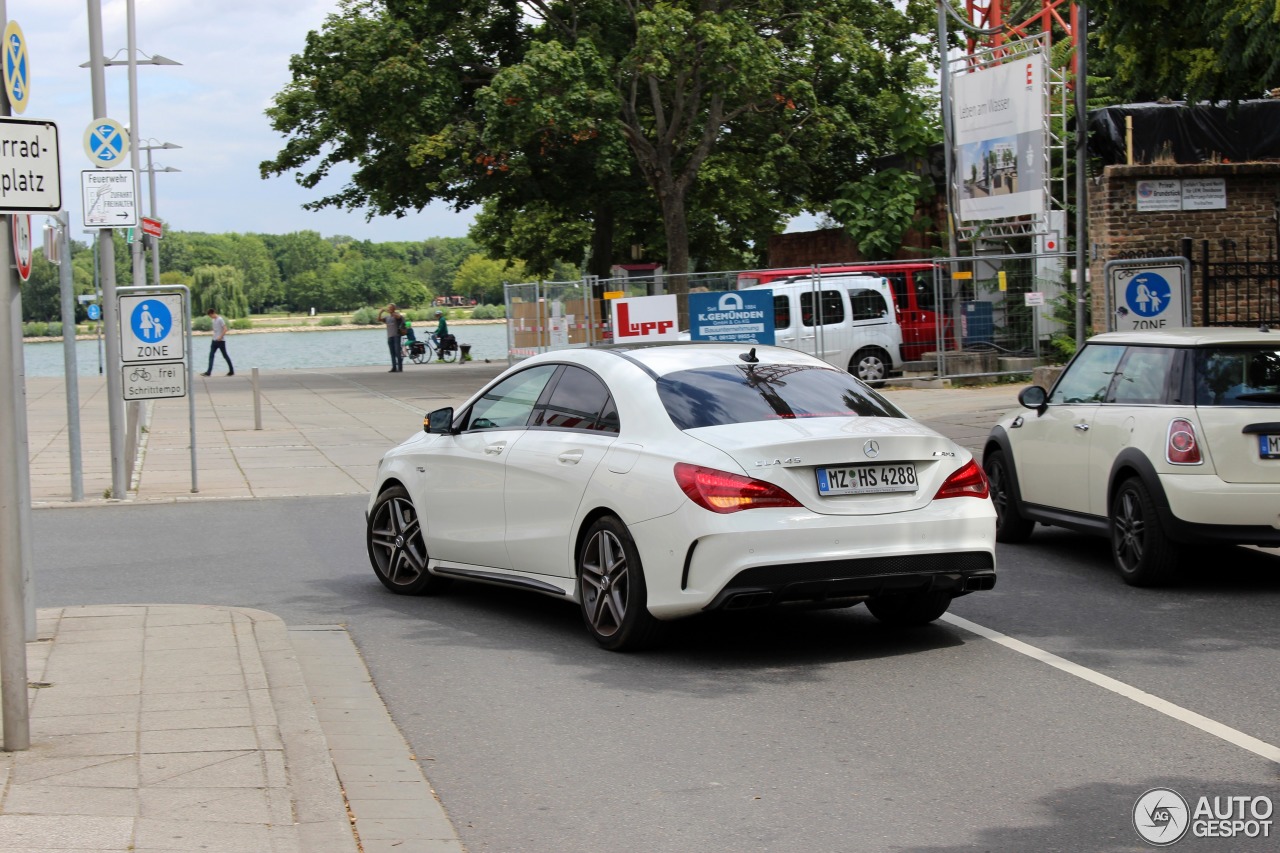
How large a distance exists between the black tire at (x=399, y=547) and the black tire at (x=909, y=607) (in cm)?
283

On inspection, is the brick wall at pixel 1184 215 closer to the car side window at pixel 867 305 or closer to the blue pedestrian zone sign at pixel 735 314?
the blue pedestrian zone sign at pixel 735 314

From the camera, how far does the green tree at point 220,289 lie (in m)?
95.1

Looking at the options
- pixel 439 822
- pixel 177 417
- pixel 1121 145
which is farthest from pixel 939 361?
pixel 439 822

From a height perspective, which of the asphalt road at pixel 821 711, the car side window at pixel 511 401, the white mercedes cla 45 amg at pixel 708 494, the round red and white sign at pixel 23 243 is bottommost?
the asphalt road at pixel 821 711

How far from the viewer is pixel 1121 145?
79.0 feet

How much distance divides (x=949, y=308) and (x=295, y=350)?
194 feet

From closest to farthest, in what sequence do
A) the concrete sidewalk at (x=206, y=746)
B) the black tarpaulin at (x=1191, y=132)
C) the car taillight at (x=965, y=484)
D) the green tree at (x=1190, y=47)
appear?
the concrete sidewalk at (x=206, y=746) → the car taillight at (x=965, y=484) → the green tree at (x=1190, y=47) → the black tarpaulin at (x=1191, y=132)

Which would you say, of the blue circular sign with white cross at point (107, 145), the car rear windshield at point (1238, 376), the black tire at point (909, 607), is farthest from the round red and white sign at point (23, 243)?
the car rear windshield at point (1238, 376)

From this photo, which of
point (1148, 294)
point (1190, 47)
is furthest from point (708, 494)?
point (1148, 294)

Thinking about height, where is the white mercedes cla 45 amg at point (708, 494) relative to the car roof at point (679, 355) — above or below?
below

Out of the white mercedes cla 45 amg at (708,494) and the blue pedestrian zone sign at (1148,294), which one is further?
the blue pedestrian zone sign at (1148,294)

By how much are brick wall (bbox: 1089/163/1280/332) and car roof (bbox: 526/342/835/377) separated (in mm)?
14350

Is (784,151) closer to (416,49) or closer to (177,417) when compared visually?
(416,49)

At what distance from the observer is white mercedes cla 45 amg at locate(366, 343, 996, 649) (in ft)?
23.6
